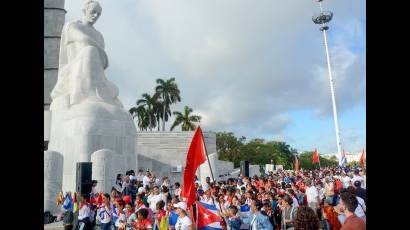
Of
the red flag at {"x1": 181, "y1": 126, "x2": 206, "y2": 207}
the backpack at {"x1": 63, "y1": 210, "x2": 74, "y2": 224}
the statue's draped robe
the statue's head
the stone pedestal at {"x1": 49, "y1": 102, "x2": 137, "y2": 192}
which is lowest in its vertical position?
the backpack at {"x1": 63, "y1": 210, "x2": 74, "y2": 224}

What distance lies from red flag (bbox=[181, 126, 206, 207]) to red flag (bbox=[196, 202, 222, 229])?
31 cm

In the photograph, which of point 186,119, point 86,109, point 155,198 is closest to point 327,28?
point 186,119

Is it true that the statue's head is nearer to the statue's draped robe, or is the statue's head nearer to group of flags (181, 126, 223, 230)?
the statue's draped robe

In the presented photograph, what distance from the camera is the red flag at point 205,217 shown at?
7133 millimetres

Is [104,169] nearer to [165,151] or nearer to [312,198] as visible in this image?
[312,198]

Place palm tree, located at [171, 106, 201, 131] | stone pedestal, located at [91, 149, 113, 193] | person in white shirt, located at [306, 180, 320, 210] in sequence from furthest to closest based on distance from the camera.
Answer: palm tree, located at [171, 106, 201, 131] < stone pedestal, located at [91, 149, 113, 193] < person in white shirt, located at [306, 180, 320, 210]

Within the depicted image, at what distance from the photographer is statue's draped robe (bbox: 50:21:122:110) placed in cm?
2111

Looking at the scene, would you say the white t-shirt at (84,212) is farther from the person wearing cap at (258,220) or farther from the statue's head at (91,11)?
the statue's head at (91,11)

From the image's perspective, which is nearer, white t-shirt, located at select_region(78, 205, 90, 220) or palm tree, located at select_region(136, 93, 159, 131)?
white t-shirt, located at select_region(78, 205, 90, 220)

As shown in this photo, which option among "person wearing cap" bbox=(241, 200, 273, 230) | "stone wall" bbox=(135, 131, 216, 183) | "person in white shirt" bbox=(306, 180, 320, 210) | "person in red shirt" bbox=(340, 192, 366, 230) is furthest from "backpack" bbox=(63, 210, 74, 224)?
"stone wall" bbox=(135, 131, 216, 183)
